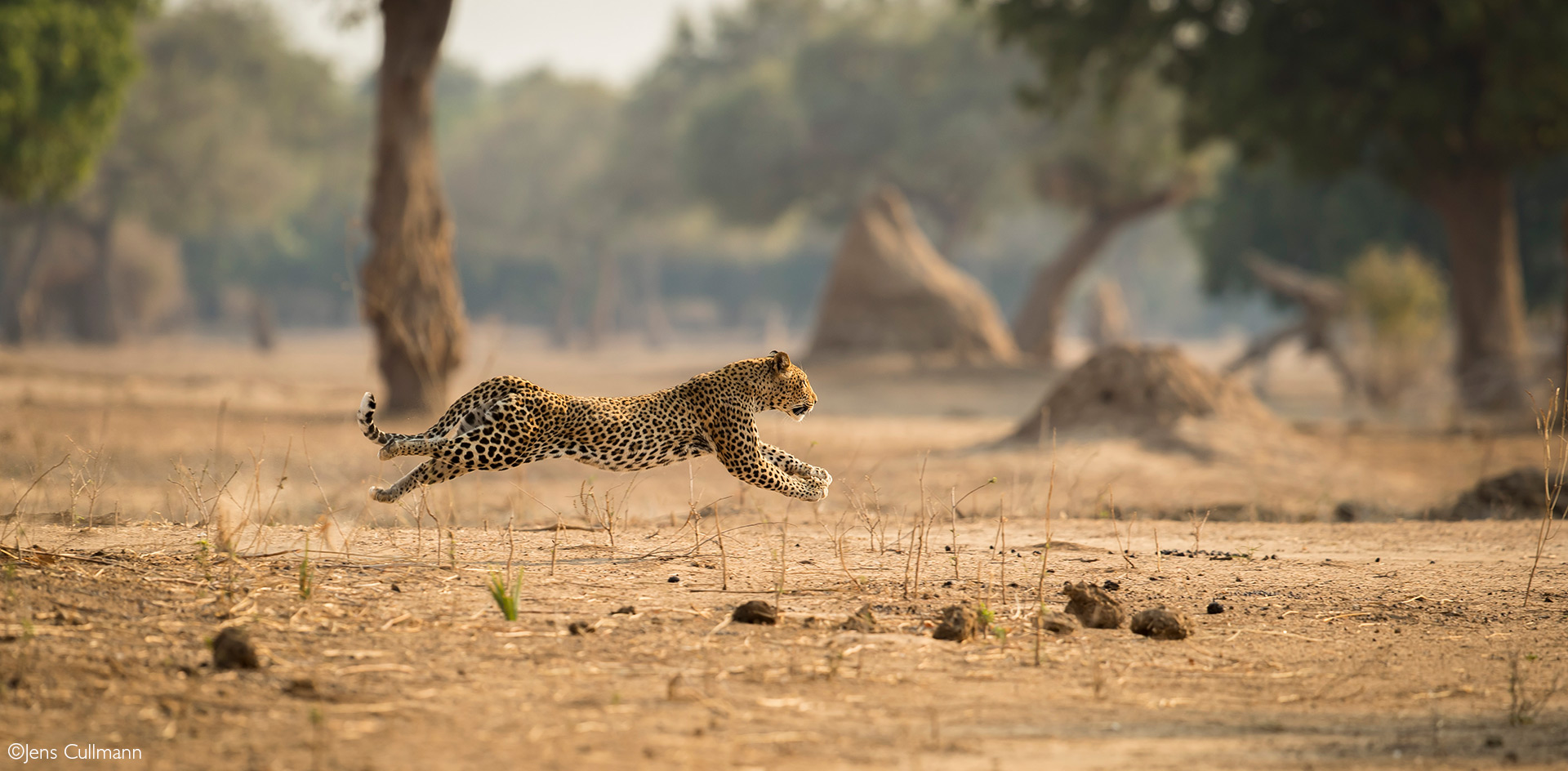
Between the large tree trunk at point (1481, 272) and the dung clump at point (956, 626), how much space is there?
17.2 meters

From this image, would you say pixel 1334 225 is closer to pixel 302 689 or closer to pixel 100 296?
pixel 302 689

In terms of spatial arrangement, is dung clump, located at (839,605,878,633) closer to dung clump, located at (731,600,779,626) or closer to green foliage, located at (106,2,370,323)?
dung clump, located at (731,600,779,626)

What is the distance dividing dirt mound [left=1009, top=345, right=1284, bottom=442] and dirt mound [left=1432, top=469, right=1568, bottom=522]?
3195 mm

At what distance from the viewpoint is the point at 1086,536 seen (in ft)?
23.6

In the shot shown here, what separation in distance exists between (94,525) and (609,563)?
2668 millimetres

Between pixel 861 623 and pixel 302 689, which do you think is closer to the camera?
pixel 302 689

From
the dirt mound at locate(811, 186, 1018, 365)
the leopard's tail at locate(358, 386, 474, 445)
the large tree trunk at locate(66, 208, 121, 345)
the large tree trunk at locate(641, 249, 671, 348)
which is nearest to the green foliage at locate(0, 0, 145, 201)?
the dirt mound at locate(811, 186, 1018, 365)

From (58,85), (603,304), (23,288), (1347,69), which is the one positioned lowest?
(23,288)

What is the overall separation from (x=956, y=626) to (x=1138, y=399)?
9.02 metres

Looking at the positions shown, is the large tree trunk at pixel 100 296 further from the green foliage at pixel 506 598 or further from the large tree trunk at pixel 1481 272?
the green foliage at pixel 506 598

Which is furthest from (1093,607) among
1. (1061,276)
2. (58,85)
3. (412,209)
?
(1061,276)

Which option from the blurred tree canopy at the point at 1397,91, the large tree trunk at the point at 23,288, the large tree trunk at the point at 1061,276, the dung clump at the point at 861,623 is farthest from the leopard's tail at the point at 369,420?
the large tree trunk at the point at 23,288

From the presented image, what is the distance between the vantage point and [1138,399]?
13.1 meters

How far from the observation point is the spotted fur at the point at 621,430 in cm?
535
